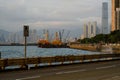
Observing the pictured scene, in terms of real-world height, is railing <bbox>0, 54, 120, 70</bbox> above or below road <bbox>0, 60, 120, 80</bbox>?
above

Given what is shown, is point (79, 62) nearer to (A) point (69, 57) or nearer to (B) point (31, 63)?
(A) point (69, 57)

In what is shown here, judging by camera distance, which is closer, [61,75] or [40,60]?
[61,75]

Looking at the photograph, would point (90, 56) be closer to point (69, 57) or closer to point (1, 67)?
point (69, 57)

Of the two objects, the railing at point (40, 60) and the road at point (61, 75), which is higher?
the railing at point (40, 60)

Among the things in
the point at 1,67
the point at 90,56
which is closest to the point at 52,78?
the point at 1,67

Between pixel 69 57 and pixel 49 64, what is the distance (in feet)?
13.0

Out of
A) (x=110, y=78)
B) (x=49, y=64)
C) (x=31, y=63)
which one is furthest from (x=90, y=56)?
(x=110, y=78)

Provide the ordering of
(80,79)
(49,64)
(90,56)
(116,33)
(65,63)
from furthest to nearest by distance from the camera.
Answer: (116,33) < (90,56) < (65,63) < (49,64) < (80,79)

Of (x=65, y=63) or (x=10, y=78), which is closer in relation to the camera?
(x=10, y=78)

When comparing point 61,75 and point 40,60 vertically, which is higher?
point 40,60

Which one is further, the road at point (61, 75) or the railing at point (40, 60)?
the railing at point (40, 60)

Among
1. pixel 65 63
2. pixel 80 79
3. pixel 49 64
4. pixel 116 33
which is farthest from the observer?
pixel 116 33

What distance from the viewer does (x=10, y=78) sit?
70.7ft

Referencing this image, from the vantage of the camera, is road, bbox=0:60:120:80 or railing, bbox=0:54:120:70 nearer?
road, bbox=0:60:120:80
